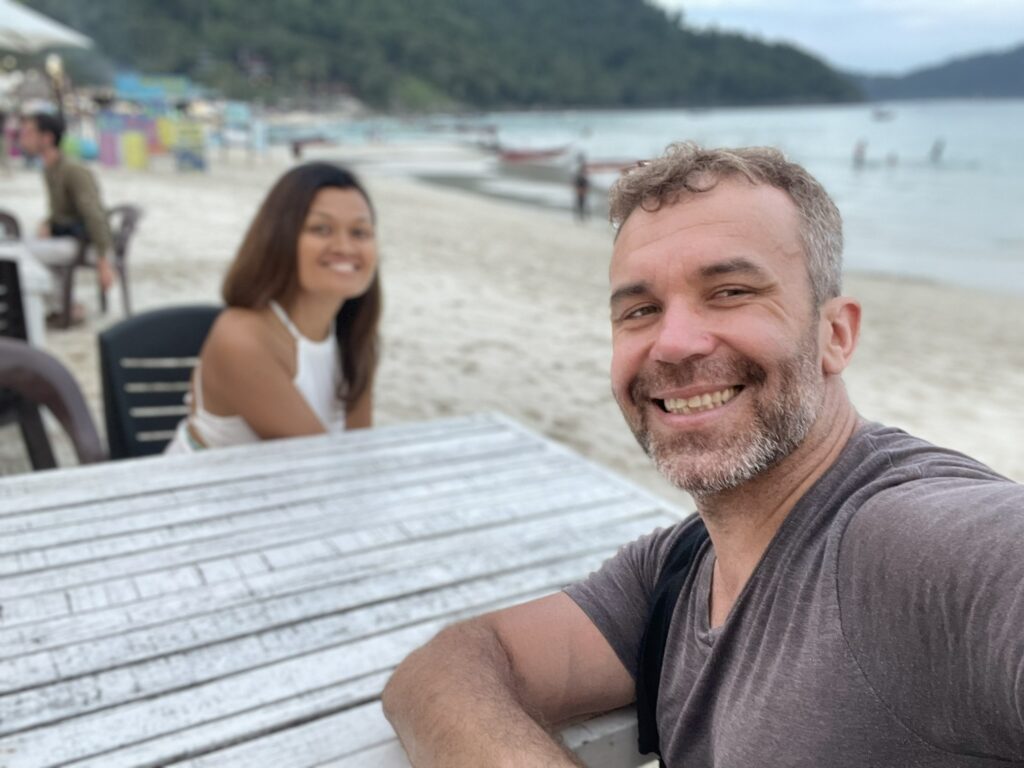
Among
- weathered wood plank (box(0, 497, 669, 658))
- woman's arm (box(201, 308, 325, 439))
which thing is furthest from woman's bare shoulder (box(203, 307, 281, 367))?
weathered wood plank (box(0, 497, 669, 658))

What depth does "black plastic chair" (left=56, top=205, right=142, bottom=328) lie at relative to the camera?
5.98 m

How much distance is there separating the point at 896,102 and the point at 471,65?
105345 mm

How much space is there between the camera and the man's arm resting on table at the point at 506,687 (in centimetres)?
105

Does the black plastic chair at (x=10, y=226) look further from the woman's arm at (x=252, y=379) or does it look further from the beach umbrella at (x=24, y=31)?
the woman's arm at (x=252, y=379)

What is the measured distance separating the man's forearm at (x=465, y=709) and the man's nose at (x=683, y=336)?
51 centimetres

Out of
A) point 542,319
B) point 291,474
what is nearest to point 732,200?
point 291,474

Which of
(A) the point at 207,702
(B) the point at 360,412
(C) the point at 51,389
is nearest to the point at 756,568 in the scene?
(A) the point at 207,702

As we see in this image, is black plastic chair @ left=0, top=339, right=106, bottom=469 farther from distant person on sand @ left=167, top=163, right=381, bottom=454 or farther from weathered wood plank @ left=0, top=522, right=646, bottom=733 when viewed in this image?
weathered wood plank @ left=0, top=522, right=646, bottom=733

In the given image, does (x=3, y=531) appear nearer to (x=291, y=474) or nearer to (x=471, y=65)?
(x=291, y=474)

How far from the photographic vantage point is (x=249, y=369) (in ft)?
7.71

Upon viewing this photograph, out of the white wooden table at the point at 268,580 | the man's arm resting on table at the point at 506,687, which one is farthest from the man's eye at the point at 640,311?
the white wooden table at the point at 268,580

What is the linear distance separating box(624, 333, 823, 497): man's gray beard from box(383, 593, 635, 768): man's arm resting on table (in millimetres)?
350

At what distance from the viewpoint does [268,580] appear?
159 cm

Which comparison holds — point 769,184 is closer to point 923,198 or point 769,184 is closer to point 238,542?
point 238,542
